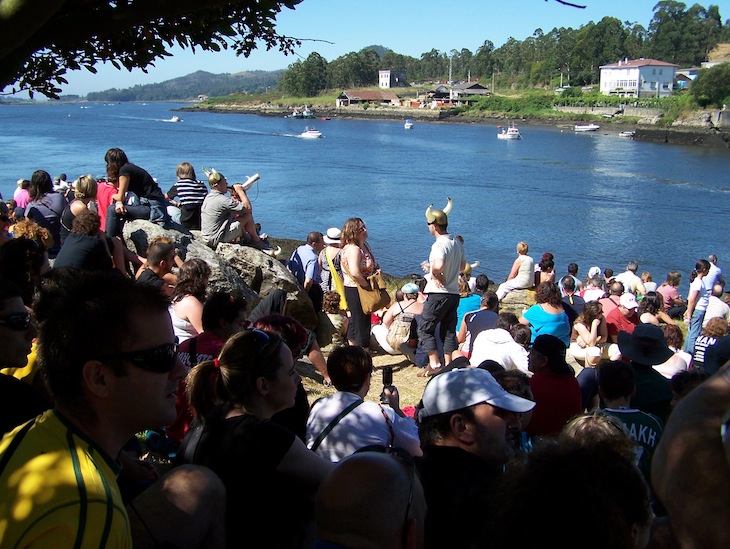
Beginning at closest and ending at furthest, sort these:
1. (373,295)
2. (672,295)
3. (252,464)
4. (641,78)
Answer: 1. (252,464)
2. (373,295)
3. (672,295)
4. (641,78)

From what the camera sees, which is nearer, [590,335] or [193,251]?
[193,251]

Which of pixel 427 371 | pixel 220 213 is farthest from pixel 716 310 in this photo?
pixel 220 213

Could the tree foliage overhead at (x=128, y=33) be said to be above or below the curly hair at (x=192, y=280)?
above

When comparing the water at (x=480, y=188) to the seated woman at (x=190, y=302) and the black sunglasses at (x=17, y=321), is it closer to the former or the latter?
the seated woman at (x=190, y=302)

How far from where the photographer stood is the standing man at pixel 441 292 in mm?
7375

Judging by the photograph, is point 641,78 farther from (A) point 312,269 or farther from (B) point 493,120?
(A) point 312,269

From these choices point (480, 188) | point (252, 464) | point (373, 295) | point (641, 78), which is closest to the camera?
point (252, 464)

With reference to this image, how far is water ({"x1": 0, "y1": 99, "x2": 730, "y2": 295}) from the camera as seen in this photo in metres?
30.6

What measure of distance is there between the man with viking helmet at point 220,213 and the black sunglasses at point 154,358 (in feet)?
23.5

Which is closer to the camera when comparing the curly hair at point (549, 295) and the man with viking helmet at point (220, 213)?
the curly hair at point (549, 295)

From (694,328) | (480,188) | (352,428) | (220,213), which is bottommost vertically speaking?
(480,188)

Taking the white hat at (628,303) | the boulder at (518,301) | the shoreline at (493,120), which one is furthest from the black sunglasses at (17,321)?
the shoreline at (493,120)

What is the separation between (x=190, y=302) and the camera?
541cm

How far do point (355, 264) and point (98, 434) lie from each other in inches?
228
